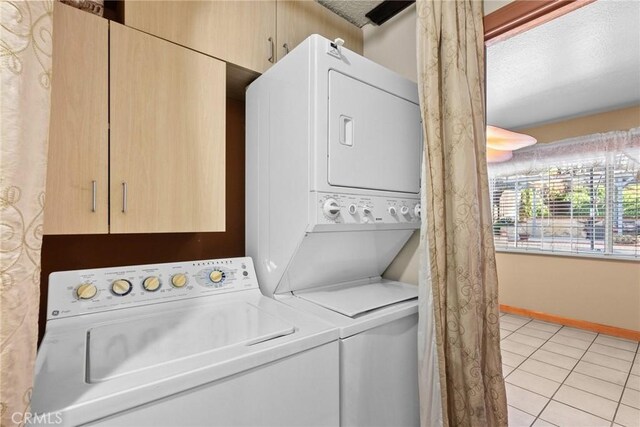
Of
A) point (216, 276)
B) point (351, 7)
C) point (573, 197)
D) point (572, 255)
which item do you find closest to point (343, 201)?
point (216, 276)

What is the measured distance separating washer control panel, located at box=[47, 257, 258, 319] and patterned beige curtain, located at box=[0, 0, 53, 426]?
697 mm

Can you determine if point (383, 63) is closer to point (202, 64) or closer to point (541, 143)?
point (202, 64)

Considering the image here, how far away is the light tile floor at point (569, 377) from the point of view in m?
2.37

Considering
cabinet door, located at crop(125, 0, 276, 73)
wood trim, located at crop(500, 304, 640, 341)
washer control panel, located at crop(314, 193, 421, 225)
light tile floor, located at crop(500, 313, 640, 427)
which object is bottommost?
light tile floor, located at crop(500, 313, 640, 427)

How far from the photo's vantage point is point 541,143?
16.1 ft

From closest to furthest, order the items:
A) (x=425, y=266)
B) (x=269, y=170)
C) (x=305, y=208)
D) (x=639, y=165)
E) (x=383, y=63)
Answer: (x=305, y=208) → (x=425, y=266) → (x=269, y=170) → (x=383, y=63) → (x=639, y=165)

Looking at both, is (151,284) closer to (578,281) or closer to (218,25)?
(218,25)

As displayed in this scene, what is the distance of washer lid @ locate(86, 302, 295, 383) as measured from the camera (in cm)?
88

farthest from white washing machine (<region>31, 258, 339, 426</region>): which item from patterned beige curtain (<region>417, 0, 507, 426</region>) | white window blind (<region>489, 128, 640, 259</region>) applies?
white window blind (<region>489, 128, 640, 259</region>)

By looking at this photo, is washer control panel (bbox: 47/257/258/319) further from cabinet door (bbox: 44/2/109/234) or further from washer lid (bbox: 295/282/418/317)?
washer lid (bbox: 295/282/418/317)

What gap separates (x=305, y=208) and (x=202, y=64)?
0.89 metres

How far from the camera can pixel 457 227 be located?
1446mm

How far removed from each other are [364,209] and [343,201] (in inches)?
5.6

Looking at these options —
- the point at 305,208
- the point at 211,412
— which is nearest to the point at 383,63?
the point at 305,208
